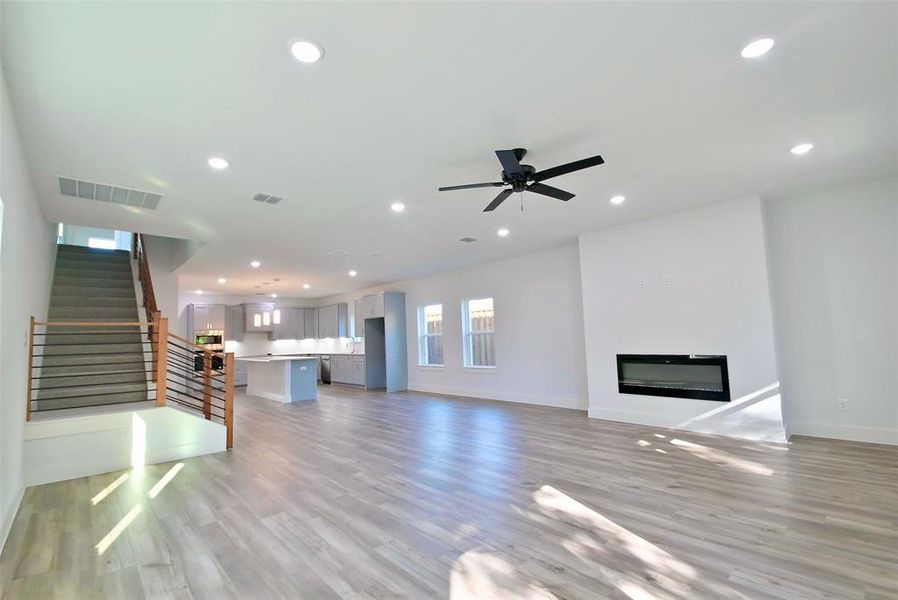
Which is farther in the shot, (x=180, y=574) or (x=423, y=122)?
(x=423, y=122)

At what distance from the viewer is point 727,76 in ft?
8.54

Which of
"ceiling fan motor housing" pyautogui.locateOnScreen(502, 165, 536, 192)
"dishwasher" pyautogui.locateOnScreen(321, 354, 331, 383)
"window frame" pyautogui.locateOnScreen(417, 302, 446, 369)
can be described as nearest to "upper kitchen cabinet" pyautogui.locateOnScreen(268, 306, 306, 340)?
"dishwasher" pyautogui.locateOnScreen(321, 354, 331, 383)

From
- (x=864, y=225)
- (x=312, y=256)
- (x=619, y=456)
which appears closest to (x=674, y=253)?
(x=864, y=225)

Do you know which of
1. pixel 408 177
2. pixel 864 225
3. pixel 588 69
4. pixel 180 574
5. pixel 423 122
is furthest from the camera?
pixel 864 225

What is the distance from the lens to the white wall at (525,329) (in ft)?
23.5

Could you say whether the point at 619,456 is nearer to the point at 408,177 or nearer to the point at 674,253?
the point at 674,253

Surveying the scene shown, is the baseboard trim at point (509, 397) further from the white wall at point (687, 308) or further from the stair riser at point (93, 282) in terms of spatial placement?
the stair riser at point (93, 282)

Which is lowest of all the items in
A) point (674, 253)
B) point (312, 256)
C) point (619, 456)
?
point (619, 456)

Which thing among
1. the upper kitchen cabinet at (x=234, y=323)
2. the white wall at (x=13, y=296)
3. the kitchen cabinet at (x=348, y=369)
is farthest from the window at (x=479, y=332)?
the upper kitchen cabinet at (x=234, y=323)

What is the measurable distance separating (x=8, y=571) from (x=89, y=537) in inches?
17.1

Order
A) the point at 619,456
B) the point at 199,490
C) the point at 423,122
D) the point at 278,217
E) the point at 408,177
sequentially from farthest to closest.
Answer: the point at 278,217
the point at 619,456
the point at 408,177
the point at 199,490
the point at 423,122

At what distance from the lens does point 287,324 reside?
1312cm

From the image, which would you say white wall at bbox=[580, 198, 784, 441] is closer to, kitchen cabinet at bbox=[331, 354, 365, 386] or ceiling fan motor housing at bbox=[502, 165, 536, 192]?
ceiling fan motor housing at bbox=[502, 165, 536, 192]

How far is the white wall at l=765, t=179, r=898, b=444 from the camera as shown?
4.49 m
